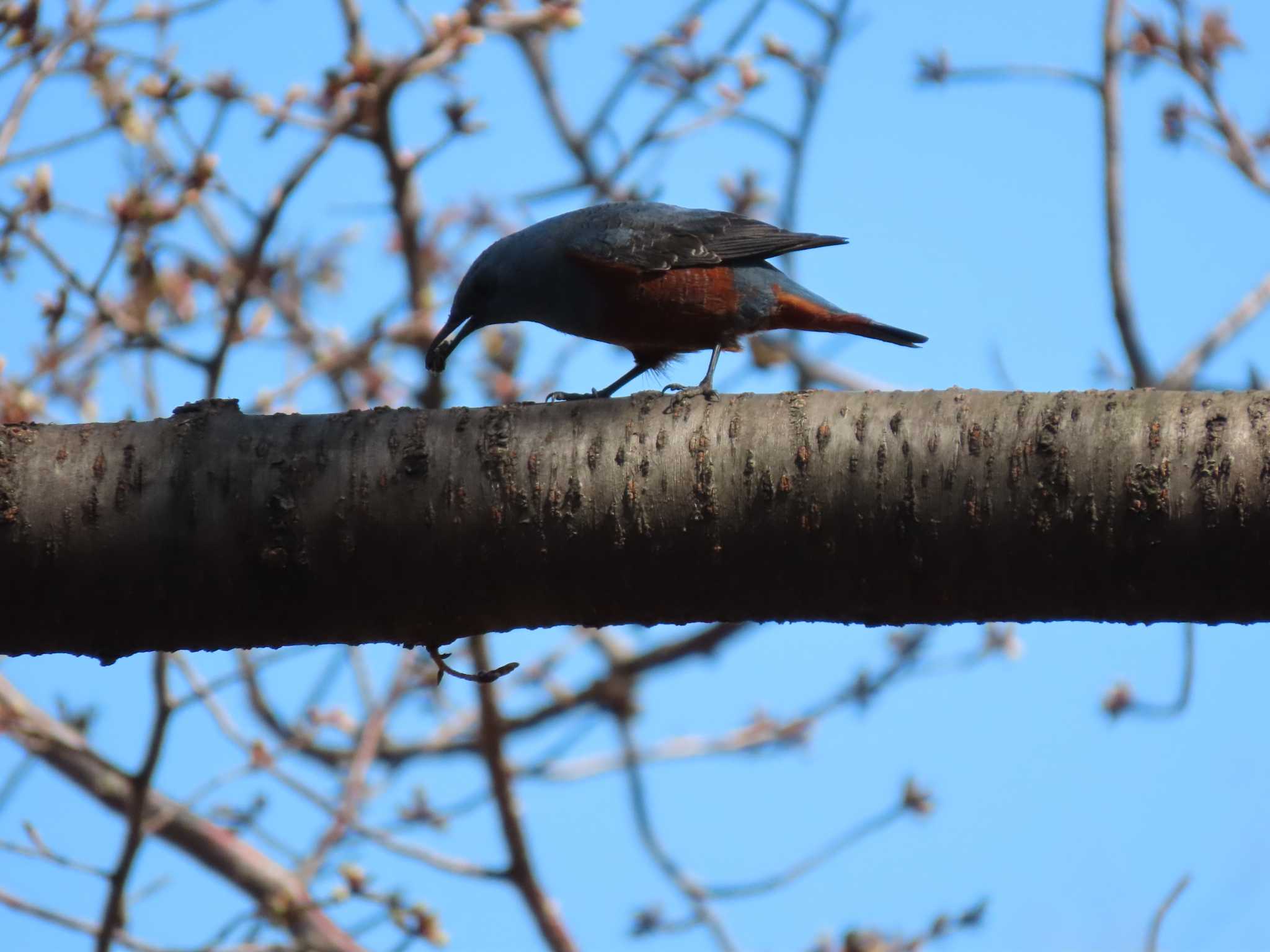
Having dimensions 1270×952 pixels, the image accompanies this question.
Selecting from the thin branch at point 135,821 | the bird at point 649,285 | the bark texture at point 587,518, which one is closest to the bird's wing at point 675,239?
the bird at point 649,285

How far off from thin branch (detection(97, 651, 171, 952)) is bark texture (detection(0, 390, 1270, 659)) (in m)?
1.71

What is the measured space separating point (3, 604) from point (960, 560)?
1.75m

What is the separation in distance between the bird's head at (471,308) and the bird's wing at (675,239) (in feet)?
1.33

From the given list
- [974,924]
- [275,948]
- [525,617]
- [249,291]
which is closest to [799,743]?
[974,924]

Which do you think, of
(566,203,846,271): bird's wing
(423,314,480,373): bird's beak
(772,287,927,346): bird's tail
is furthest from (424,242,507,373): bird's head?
(772,287,927,346): bird's tail

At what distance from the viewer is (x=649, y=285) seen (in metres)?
3.88

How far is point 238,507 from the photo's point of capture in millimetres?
2219

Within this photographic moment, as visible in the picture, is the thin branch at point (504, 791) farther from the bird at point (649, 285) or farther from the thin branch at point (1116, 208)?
the thin branch at point (1116, 208)

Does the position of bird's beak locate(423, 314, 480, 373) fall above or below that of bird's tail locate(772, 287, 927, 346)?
above

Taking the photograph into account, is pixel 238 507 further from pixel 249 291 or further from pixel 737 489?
pixel 249 291

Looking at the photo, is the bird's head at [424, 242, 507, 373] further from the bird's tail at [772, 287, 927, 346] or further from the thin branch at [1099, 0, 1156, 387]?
the thin branch at [1099, 0, 1156, 387]

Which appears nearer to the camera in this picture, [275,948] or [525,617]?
[525,617]


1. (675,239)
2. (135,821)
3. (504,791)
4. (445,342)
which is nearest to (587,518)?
(675,239)

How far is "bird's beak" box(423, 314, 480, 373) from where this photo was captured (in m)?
4.18
